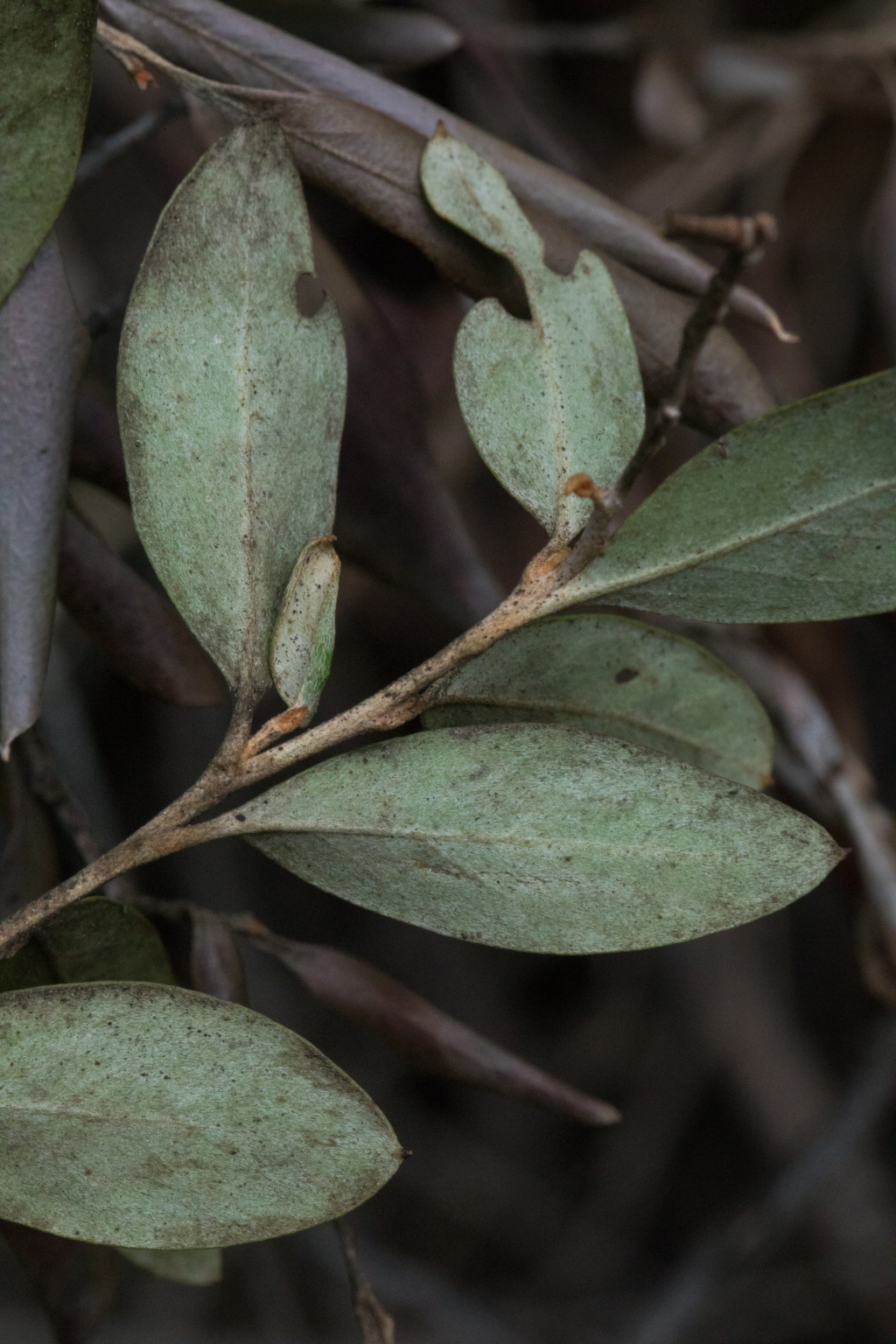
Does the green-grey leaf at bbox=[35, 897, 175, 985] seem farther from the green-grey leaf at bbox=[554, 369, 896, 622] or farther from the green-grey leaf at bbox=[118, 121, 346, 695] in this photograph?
the green-grey leaf at bbox=[554, 369, 896, 622]

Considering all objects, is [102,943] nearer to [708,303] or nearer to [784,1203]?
[708,303]

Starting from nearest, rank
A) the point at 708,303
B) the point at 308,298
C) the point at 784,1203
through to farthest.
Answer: the point at 708,303, the point at 308,298, the point at 784,1203

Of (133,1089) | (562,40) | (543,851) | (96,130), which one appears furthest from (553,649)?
(562,40)

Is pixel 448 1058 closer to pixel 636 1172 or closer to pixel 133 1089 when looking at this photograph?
pixel 133 1089

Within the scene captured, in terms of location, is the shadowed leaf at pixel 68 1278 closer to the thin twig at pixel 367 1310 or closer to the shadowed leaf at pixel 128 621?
the thin twig at pixel 367 1310

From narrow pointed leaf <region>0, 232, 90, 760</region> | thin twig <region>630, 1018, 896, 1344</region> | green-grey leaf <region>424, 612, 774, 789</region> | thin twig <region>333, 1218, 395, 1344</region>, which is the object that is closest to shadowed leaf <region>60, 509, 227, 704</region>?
narrow pointed leaf <region>0, 232, 90, 760</region>

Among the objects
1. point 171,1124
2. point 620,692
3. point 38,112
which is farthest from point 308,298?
point 171,1124
